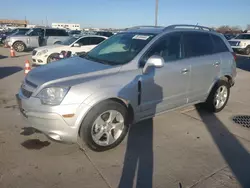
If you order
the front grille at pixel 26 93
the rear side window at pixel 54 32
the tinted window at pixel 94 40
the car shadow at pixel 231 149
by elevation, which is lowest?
the car shadow at pixel 231 149

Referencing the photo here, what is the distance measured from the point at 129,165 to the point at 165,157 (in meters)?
0.57

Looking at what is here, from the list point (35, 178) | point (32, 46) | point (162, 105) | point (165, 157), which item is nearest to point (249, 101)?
point (162, 105)

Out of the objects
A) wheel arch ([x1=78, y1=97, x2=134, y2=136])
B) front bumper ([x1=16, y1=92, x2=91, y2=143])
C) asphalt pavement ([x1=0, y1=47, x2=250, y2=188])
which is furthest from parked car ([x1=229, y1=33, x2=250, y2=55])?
front bumper ([x1=16, y1=92, x2=91, y2=143])

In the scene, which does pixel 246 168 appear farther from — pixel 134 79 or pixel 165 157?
pixel 134 79

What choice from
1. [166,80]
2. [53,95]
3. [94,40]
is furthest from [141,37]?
[94,40]

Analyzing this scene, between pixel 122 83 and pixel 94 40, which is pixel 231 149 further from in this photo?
pixel 94 40

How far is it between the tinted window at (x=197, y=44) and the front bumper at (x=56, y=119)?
2377 millimetres

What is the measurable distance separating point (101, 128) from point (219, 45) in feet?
10.7

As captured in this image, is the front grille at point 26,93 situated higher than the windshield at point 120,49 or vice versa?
the windshield at point 120,49

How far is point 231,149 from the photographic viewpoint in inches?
145

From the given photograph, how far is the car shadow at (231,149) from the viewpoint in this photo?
3.05m

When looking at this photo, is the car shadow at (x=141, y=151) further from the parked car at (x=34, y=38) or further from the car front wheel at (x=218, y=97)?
the parked car at (x=34, y=38)

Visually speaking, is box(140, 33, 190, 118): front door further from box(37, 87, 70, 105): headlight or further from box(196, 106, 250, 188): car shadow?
box(37, 87, 70, 105): headlight

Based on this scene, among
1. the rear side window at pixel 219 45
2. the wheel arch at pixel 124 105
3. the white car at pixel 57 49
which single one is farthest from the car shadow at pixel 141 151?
the white car at pixel 57 49
